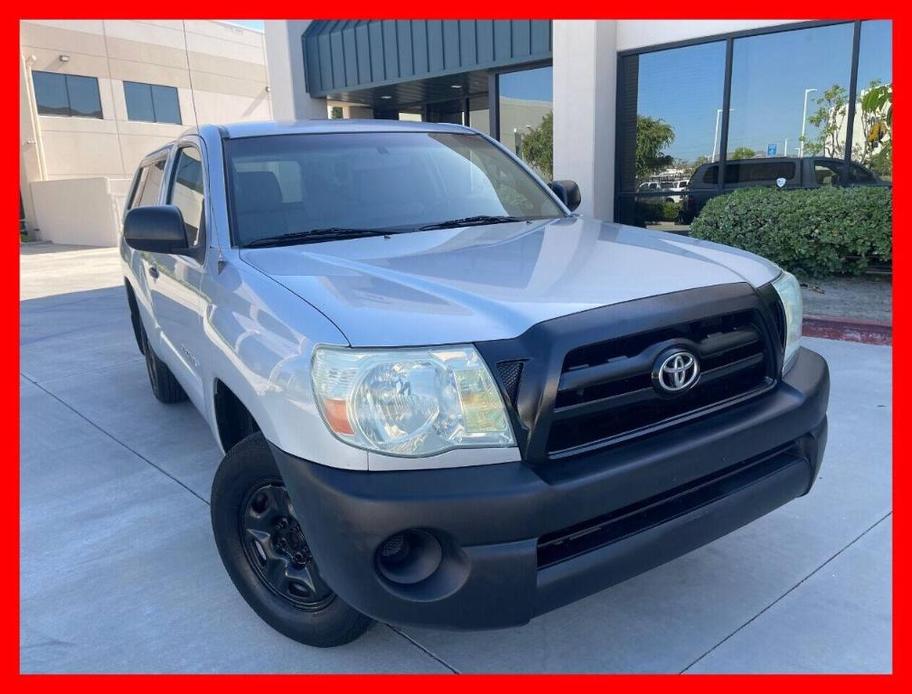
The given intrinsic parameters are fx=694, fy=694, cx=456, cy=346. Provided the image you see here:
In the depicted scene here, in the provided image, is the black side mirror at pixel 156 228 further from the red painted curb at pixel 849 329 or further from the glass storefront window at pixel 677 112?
the glass storefront window at pixel 677 112

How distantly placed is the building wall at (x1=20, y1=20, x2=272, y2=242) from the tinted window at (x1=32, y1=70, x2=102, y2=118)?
0.20 metres

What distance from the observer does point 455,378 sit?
1.84 meters

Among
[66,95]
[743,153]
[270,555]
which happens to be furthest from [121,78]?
[270,555]

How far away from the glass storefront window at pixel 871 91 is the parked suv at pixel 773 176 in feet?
0.52

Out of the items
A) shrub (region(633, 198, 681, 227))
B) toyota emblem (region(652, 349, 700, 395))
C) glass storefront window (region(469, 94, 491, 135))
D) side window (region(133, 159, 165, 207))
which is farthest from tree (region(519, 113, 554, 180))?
toyota emblem (region(652, 349, 700, 395))

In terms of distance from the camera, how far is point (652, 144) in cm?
1004

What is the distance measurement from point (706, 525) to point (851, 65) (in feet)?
→ 27.3

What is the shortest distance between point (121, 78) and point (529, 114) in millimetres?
20550

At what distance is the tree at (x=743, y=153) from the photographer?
923 cm

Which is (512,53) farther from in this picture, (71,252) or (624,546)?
(71,252)

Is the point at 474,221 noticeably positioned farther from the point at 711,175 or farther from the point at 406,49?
the point at 406,49

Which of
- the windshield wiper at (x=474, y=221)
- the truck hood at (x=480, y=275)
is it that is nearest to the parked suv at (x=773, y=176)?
the windshield wiper at (x=474, y=221)

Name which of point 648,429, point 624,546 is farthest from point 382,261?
point 624,546

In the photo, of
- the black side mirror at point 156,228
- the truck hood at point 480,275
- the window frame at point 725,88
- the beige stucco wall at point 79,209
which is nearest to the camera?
the truck hood at point 480,275
